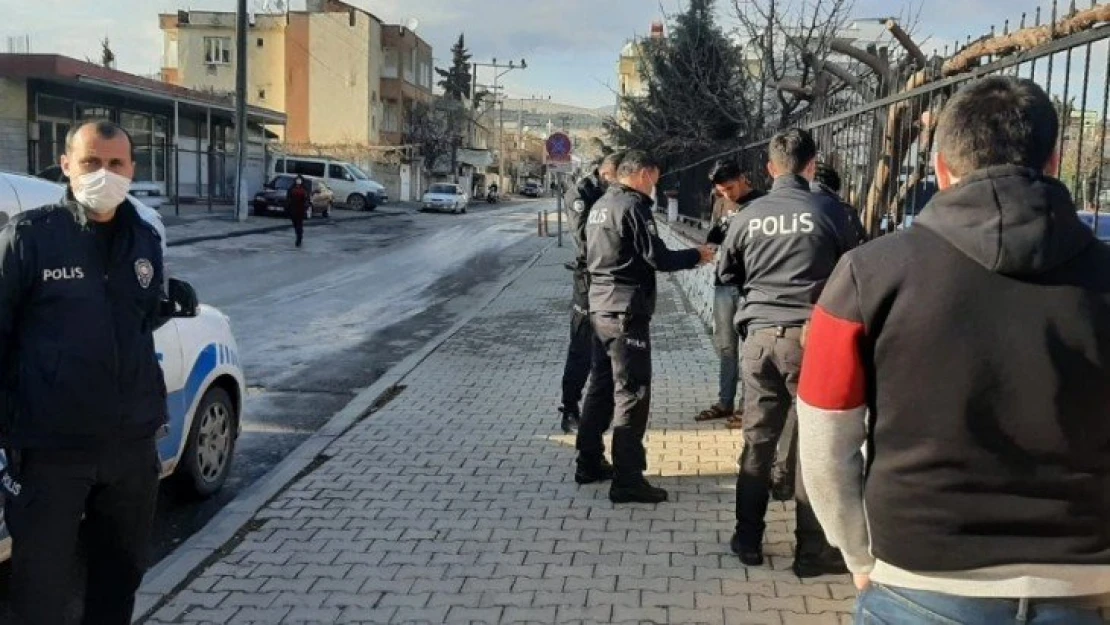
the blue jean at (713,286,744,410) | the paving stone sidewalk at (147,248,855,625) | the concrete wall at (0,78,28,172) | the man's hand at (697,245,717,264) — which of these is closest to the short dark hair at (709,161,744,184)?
the man's hand at (697,245,717,264)

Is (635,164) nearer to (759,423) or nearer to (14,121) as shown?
(759,423)

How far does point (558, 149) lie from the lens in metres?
23.9

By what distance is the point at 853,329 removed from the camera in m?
1.90

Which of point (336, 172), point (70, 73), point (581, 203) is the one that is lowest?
point (581, 203)

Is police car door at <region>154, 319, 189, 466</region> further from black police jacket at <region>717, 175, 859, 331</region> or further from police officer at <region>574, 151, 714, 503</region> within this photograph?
black police jacket at <region>717, 175, 859, 331</region>

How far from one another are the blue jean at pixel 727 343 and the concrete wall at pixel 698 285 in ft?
8.28

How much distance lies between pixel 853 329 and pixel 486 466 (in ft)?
15.0

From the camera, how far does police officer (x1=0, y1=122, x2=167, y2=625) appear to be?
2.97m

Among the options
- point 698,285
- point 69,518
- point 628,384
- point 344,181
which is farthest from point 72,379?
point 344,181

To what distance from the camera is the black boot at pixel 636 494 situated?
5391 millimetres

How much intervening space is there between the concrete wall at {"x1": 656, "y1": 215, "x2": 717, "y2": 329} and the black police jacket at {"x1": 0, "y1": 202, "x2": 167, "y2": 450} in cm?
713

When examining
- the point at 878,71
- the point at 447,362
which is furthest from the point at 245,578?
the point at 447,362

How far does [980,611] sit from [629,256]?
366cm

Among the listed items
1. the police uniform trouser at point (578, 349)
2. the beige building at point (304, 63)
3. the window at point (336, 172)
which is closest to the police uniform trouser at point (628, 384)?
the police uniform trouser at point (578, 349)
